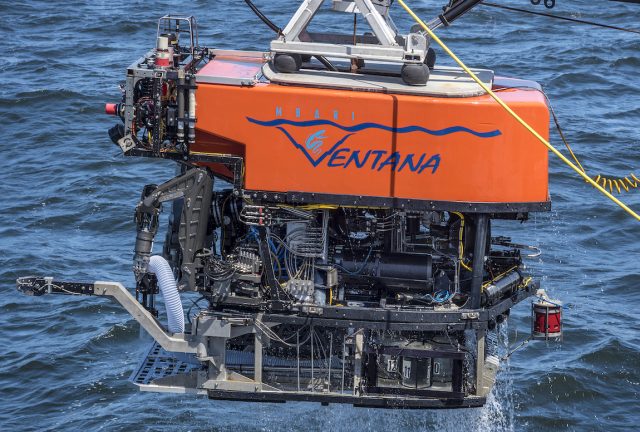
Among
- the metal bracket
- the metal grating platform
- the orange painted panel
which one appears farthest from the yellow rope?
the metal grating platform

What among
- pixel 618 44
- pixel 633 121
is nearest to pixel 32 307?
pixel 633 121

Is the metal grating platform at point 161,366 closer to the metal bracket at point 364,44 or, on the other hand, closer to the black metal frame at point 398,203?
the black metal frame at point 398,203

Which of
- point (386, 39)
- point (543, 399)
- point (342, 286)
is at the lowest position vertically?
point (543, 399)

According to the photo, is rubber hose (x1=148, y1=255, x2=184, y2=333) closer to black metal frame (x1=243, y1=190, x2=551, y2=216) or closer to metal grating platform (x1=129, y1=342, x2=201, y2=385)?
metal grating platform (x1=129, y1=342, x2=201, y2=385)

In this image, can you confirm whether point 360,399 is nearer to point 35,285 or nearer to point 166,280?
point 166,280

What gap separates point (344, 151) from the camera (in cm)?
1219

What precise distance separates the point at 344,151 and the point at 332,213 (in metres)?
1.00

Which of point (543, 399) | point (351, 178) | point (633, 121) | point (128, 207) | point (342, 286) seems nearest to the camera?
point (351, 178)

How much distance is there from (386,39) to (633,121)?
16446 mm

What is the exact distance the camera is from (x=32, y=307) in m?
20.2

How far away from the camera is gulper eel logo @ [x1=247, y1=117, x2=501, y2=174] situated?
12.1 metres

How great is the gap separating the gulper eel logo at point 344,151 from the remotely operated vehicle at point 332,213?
0.01m

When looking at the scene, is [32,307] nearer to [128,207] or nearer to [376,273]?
[128,207]

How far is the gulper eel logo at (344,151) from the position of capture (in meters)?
12.1
